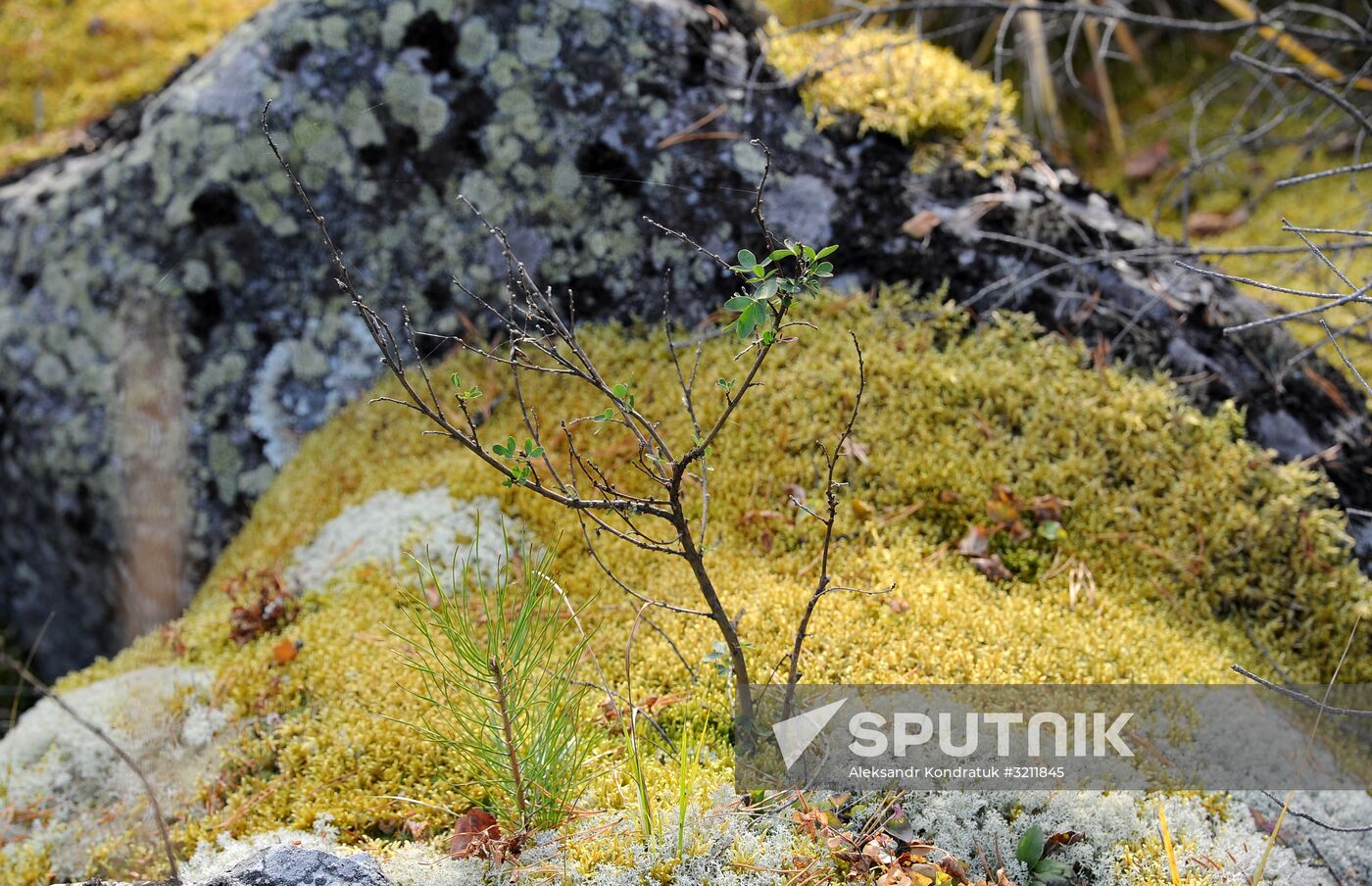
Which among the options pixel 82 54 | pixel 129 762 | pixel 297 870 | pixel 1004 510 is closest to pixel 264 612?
pixel 297 870

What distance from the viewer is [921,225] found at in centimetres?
409

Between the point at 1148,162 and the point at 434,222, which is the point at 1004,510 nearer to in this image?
the point at 434,222

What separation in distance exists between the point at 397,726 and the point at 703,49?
124 inches

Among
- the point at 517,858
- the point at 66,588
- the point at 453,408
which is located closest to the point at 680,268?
the point at 453,408

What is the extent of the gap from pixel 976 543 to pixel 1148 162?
12.7 feet

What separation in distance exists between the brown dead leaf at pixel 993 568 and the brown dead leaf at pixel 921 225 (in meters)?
1.46

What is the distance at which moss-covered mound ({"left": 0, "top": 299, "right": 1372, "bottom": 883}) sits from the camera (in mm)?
2893

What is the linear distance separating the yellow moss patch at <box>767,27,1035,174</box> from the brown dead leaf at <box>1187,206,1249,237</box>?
1805 mm

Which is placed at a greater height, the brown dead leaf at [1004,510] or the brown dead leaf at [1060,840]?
the brown dead leaf at [1004,510]

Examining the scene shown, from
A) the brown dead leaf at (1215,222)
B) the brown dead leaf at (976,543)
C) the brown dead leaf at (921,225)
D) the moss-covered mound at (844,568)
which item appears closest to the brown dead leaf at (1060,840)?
the moss-covered mound at (844,568)

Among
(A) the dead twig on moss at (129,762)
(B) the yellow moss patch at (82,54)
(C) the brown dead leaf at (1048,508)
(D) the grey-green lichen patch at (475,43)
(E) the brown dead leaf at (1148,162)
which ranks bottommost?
(C) the brown dead leaf at (1048,508)

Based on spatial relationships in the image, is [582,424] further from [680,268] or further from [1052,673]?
[1052,673]

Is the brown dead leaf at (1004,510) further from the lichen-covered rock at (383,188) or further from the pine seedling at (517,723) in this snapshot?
the pine seedling at (517,723)

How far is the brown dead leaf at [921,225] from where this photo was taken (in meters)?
4.08
